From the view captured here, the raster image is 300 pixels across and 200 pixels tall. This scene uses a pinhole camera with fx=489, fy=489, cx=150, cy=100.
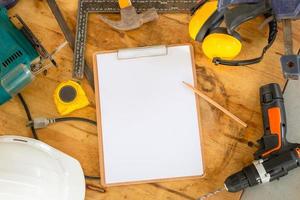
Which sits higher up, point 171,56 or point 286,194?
point 171,56

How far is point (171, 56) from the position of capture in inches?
43.1

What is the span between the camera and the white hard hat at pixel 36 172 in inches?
36.4

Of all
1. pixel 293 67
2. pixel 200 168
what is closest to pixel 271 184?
pixel 200 168

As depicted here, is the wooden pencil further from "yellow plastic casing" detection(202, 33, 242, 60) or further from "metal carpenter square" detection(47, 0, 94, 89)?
"metal carpenter square" detection(47, 0, 94, 89)

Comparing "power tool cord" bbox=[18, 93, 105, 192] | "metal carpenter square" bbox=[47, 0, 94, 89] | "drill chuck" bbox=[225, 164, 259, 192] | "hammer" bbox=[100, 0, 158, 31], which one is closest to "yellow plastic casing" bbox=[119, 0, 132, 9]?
"hammer" bbox=[100, 0, 158, 31]

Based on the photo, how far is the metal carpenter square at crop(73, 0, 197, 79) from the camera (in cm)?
110

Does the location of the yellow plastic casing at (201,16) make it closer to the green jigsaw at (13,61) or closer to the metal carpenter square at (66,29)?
the metal carpenter square at (66,29)

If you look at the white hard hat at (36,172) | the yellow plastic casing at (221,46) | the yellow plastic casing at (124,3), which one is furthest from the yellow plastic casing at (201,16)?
the white hard hat at (36,172)

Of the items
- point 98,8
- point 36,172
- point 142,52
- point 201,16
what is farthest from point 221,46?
point 36,172

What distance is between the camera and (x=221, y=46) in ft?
3.34

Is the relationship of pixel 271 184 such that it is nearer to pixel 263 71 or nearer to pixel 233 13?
pixel 263 71

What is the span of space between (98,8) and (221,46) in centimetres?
30

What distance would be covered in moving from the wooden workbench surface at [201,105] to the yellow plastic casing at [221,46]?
5 centimetres

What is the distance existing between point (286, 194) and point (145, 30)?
475 millimetres
